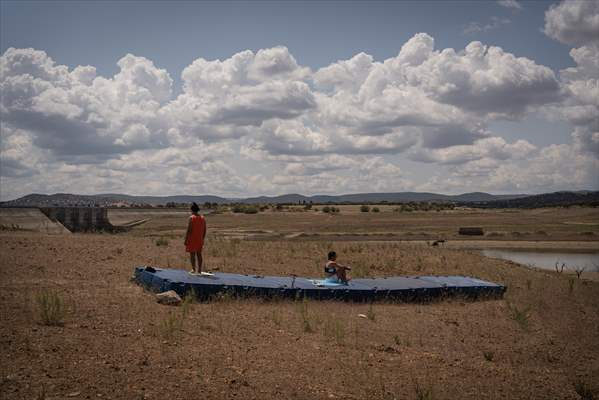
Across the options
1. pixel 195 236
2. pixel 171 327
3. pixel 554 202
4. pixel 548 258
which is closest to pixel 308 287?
pixel 195 236

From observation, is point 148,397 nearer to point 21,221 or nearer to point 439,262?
point 439,262

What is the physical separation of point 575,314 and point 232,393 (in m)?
11.6

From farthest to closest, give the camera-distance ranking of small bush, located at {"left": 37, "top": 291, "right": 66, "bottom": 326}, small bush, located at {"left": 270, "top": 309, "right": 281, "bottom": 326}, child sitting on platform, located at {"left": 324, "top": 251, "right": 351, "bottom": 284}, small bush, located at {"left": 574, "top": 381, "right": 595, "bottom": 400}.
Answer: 1. child sitting on platform, located at {"left": 324, "top": 251, "right": 351, "bottom": 284}
2. small bush, located at {"left": 270, "top": 309, "right": 281, "bottom": 326}
3. small bush, located at {"left": 37, "top": 291, "right": 66, "bottom": 326}
4. small bush, located at {"left": 574, "top": 381, "right": 595, "bottom": 400}

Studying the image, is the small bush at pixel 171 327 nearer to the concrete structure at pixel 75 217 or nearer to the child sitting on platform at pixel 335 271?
the child sitting on platform at pixel 335 271

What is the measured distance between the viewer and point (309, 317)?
11.8 metres

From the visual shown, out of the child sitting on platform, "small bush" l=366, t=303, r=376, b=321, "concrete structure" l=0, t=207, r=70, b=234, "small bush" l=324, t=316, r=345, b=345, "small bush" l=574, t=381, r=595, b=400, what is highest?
"concrete structure" l=0, t=207, r=70, b=234

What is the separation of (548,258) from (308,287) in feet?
76.9

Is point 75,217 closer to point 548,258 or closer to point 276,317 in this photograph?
point 548,258

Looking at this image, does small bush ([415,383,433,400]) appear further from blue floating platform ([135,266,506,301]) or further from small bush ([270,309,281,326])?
blue floating platform ([135,266,506,301])

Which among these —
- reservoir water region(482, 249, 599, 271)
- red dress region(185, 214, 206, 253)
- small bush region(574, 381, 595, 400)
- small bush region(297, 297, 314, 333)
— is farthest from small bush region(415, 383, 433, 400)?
reservoir water region(482, 249, 599, 271)

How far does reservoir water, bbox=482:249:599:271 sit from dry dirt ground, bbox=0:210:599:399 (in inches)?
515

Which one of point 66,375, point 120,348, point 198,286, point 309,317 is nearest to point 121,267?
point 198,286

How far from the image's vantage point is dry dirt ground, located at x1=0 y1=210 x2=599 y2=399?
7465 mm

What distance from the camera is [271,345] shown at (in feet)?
31.7
